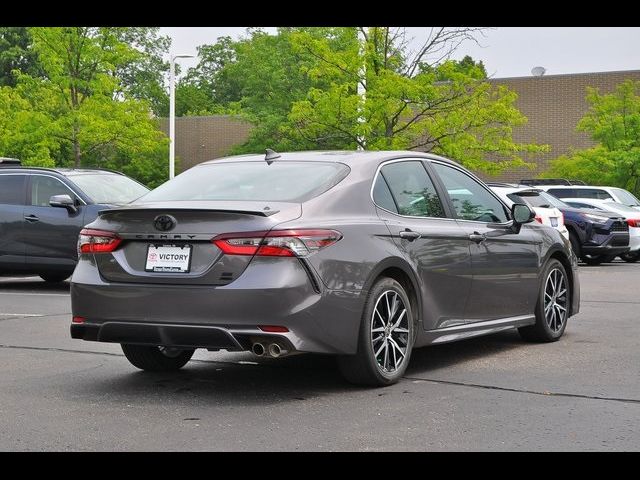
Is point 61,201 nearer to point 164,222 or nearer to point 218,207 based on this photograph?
point 164,222

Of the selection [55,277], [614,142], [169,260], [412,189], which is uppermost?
[614,142]

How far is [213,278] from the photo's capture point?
6.59 meters

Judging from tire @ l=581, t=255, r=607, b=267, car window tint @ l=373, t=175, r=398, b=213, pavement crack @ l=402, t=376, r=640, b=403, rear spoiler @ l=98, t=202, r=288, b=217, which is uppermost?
car window tint @ l=373, t=175, r=398, b=213

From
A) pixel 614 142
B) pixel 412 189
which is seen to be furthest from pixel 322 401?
pixel 614 142

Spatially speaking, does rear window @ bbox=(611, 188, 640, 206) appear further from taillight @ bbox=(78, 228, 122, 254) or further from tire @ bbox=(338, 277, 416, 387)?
taillight @ bbox=(78, 228, 122, 254)

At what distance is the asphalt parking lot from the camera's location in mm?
5598

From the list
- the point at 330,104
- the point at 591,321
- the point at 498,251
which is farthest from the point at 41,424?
the point at 330,104

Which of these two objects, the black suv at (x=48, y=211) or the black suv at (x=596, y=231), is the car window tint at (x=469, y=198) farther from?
the black suv at (x=596, y=231)

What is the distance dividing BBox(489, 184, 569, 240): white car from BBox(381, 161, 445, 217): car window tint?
8983mm

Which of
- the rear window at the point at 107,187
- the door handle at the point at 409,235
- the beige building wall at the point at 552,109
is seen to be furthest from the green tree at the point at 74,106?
the door handle at the point at 409,235

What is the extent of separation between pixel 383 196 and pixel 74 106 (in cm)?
2779

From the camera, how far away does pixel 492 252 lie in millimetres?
8469

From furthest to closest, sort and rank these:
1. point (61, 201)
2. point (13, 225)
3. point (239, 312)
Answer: point (13, 225) < point (61, 201) < point (239, 312)

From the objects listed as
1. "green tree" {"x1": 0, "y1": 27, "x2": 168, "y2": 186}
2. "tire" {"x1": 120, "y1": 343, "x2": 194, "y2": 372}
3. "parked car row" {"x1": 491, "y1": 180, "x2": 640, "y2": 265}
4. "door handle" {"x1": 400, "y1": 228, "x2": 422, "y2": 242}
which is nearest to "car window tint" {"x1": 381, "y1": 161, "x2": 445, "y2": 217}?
"door handle" {"x1": 400, "y1": 228, "x2": 422, "y2": 242}
